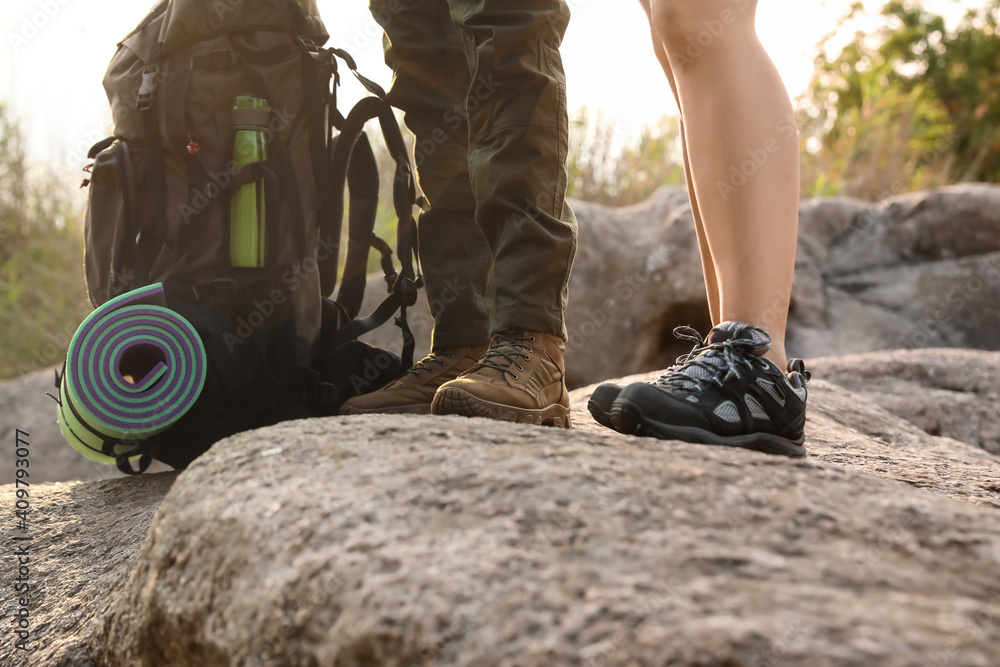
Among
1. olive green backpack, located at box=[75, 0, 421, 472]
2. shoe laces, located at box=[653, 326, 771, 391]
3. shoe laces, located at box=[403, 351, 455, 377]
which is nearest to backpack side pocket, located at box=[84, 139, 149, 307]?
olive green backpack, located at box=[75, 0, 421, 472]

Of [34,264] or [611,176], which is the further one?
[611,176]

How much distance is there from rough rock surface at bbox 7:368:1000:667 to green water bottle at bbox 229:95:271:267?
0.81m

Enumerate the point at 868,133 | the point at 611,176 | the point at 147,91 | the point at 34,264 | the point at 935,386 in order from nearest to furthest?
the point at 147,91, the point at 935,386, the point at 34,264, the point at 611,176, the point at 868,133

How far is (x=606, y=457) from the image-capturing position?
104cm

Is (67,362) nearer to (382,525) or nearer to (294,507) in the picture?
(294,507)

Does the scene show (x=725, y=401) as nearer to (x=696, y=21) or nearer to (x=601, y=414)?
(x=601, y=414)

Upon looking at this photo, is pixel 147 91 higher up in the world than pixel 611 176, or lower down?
lower down

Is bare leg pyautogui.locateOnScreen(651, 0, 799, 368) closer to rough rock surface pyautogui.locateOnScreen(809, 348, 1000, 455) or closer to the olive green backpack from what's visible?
the olive green backpack

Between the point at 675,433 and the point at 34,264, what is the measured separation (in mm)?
5397

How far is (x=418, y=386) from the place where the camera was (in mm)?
1873

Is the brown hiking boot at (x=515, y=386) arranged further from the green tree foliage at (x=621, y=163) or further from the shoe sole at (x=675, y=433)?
the green tree foliage at (x=621, y=163)

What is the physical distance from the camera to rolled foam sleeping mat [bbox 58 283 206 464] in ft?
5.57

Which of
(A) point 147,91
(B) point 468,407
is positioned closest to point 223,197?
(A) point 147,91

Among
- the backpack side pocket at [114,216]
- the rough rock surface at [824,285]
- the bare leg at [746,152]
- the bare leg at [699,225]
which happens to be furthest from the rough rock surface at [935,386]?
the backpack side pocket at [114,216]
